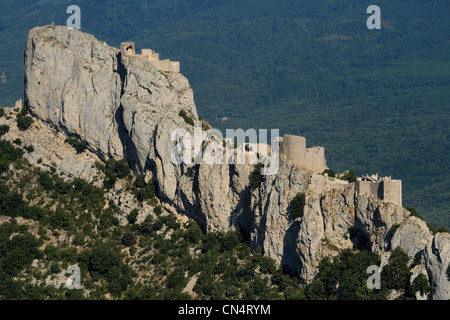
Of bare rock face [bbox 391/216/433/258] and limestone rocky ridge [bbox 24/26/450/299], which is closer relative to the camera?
bare rock face [bbox 391/216/433/258]

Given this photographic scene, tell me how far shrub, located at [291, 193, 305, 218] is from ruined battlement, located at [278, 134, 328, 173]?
2.95 metres

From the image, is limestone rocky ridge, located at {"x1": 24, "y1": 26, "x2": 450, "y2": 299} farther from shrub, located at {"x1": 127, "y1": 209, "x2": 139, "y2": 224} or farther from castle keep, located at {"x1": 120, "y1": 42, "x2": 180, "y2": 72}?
shrub, located at {"x1": 127, "y1": 209, "x2": 139, "y2": 224}

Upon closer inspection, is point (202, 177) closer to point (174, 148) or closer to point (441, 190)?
point (174, 148)

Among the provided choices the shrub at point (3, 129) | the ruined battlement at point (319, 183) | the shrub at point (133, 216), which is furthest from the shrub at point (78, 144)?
the ruined battlement at point (319, 183)

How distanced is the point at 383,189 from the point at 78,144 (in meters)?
33.6

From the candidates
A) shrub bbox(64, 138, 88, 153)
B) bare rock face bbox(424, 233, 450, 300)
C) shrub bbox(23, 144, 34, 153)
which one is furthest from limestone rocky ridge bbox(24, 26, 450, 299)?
shrub bbox(23, 144, 34, 153)

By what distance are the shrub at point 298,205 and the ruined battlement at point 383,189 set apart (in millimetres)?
4603

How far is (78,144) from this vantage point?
106 meters

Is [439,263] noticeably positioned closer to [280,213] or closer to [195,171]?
[280,213]

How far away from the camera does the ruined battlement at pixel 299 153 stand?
8938 cm

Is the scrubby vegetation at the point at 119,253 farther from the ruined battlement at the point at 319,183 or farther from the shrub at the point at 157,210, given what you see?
the ruined battlement at the point at 319,183

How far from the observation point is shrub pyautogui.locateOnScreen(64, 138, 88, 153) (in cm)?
10556

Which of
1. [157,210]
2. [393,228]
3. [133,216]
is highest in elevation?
[157,210]

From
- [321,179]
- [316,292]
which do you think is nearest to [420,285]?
[316,292]
